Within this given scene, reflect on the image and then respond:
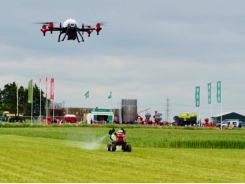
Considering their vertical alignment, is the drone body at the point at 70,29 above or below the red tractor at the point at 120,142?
above

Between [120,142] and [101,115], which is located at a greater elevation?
[101,115]

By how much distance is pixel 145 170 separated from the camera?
24.8m

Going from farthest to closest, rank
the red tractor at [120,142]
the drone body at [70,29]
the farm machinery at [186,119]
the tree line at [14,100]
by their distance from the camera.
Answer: the tree line at [14,100] < the farm machinery at [186,119] < the drone body at [70,29] < the red tractor at [120,142]

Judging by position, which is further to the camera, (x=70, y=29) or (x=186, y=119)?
(x=186, y=119)

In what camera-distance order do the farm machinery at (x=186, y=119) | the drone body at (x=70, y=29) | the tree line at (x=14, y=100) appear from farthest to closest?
the tree line at (x=14, y=100)
the farm machinery at (x=186, y=119)
the drone body at (x=70, y=29)

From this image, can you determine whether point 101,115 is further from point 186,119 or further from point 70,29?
point 70,29

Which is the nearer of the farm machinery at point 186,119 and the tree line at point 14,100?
the farm machinery at point 186,119

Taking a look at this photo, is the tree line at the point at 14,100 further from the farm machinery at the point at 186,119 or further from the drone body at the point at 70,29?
the drone body at the point at 70,29

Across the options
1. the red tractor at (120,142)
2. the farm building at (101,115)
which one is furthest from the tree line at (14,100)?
the red tractor at (120,142)

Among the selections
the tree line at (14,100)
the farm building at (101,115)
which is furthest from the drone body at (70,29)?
the tree line at (14,100)

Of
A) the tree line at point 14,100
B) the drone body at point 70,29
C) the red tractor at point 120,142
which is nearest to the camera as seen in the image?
the red tractor at point 120,142

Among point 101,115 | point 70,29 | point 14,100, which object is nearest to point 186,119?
point 101,115

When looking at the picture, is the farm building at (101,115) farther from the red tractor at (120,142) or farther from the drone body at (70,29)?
the red tractor at (120,142)

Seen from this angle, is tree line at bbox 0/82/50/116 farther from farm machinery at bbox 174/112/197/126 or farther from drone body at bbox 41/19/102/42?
drone body at bbox 41/19/102/42
